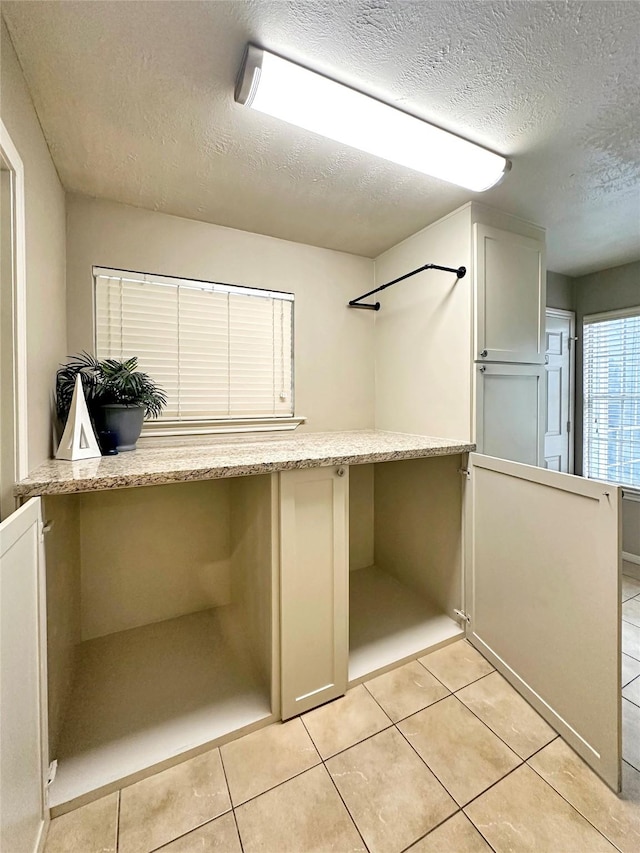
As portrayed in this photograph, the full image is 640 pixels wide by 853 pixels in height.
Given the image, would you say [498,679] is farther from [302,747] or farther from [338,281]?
[338,281]

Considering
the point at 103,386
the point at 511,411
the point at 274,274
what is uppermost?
the point at 274,274

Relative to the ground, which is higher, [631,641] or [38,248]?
[38,248]

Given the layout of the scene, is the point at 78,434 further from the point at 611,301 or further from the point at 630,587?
the point at 611,301

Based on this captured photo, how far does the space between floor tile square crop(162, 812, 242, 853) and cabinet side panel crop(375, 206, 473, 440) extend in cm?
181

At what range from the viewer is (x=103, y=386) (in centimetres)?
162

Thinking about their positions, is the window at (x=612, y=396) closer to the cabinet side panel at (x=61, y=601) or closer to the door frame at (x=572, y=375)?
the door frame at (x=572, y=375)

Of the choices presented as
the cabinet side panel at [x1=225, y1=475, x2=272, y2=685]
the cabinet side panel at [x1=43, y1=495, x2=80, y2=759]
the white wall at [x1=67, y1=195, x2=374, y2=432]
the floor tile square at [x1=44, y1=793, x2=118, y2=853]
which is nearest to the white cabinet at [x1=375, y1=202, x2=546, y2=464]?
the white wall at [x1=67, y1=195, x2=374, y2=432]

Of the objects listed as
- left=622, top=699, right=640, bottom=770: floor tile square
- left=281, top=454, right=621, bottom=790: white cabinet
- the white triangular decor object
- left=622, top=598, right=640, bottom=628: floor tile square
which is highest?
the white triangular decor object

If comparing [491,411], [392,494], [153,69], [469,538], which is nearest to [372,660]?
[469,538]

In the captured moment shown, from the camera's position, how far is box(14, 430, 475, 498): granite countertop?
109 cm

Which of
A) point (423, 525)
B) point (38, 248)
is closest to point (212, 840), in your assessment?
point (423, 525)

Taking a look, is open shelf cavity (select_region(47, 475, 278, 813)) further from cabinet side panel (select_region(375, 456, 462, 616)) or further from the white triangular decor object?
cabinet side panel (select_region(375, 456, 462, 616))

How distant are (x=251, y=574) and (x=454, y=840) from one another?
1.16m

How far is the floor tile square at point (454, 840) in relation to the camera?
1.00 m
